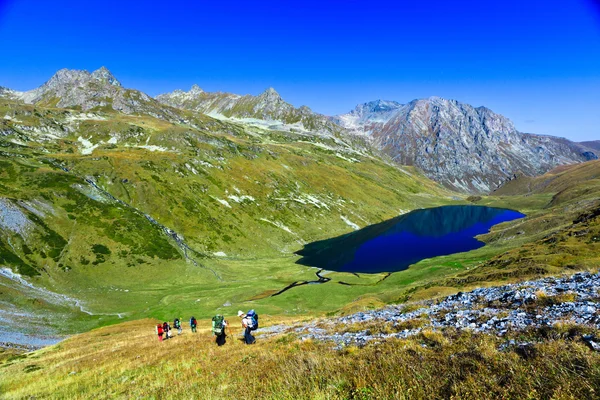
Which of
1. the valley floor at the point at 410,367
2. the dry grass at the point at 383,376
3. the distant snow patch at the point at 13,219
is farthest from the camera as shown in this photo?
the distant snow patch at the point at 13,219

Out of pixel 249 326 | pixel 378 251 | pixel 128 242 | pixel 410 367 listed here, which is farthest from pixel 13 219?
pixel 378 251

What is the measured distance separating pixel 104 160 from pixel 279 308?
6625 inches

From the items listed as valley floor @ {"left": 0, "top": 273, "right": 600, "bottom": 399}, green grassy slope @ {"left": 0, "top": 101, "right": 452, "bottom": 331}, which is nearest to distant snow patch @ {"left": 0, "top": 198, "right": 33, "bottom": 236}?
green grassy slope @ {"left": 0, "top": 101, "right": 452, "bottom": 331}

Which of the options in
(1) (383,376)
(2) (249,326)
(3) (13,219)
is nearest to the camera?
(1) (383,376)

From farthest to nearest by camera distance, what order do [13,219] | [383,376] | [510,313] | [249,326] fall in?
[13,219]
[249,326]
[510,313]
[383,376]

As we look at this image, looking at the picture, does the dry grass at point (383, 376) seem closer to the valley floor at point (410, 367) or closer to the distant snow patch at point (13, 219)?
the valley floor at point (410, 367)

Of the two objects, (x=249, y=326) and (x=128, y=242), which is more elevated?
(x=128, y=242)

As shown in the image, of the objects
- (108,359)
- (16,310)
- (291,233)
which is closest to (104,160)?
(291,233)

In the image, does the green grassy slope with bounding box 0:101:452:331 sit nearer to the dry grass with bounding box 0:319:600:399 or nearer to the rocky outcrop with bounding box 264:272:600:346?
the rocky outcrop with bounding box 264:272:600:346

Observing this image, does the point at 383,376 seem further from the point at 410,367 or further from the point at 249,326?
the point at 249,326

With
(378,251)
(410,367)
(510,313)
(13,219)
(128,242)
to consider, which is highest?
(13,219)

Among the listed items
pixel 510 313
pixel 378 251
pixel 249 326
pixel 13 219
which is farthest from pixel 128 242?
pixel 510 313

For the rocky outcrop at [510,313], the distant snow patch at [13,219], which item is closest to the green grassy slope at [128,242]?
the distant snow patch at [13,219]

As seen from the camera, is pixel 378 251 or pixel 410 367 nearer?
pixel 410 367
